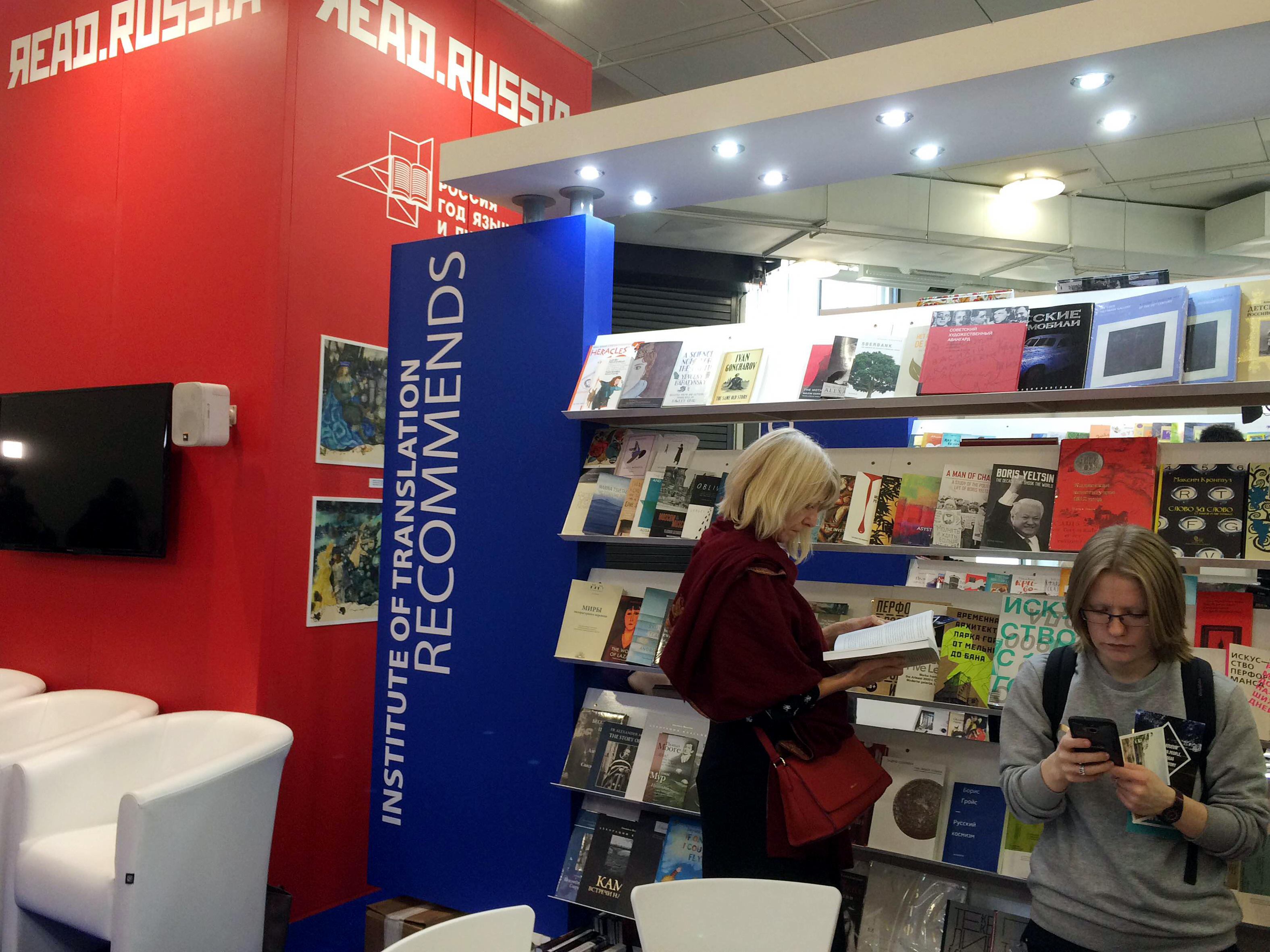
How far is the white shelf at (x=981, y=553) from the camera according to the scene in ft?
7.96

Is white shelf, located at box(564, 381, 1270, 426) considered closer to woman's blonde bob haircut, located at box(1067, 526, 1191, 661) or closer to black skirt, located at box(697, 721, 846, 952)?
woman's blonde bob haircut, located at box(1067, 526, 1191, 661)

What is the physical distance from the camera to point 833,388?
2879mm

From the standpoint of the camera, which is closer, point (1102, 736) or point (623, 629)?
point (1102, 736)

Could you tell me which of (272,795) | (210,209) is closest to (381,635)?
(272,795)

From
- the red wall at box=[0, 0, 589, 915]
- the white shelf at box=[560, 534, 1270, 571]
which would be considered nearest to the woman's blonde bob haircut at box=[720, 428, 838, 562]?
the white shelf at box=[560, 534, 1270, 571]

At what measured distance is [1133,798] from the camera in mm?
1771

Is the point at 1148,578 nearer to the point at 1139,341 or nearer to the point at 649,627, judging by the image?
the point at 1139,341

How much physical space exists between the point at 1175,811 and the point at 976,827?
3.34ft

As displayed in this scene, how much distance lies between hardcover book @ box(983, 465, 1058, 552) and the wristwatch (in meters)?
0.92

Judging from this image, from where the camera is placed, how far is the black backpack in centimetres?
183

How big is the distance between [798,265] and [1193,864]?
7524 millimetres

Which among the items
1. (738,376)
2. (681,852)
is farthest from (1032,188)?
(681,852)

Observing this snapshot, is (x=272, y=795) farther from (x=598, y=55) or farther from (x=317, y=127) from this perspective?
(x=598, y=55)

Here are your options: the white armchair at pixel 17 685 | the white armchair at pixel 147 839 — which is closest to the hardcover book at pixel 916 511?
the white armchair at pixel 147 839
